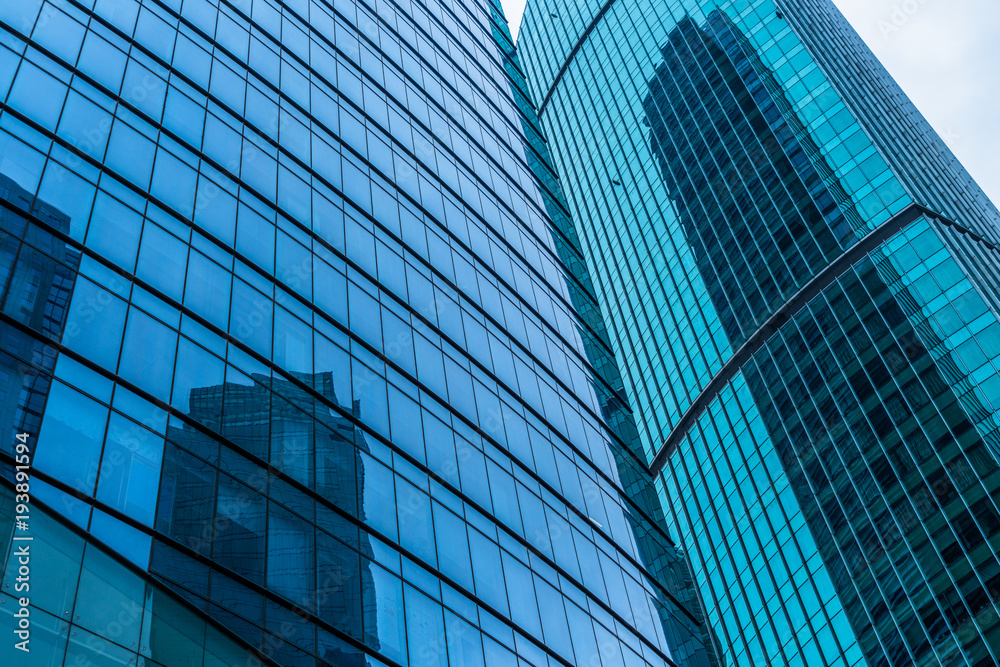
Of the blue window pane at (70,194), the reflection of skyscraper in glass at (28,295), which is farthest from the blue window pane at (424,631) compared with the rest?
the blue window pane at (70,194)

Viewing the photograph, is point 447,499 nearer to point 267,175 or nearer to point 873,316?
point 267,175

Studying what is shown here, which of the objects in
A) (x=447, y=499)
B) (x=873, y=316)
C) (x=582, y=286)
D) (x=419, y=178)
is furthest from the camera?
(x=873, y=316)

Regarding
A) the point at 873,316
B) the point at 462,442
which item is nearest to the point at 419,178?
the point at 462,442

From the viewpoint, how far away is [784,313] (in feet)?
266

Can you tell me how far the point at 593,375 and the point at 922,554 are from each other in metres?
30.9

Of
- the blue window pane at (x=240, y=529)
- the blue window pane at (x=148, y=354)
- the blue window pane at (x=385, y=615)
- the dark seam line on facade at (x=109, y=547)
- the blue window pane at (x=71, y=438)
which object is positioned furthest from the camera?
the blue window pane at (x=385, y=615)

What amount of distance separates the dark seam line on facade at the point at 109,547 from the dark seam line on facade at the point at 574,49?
111175 mm

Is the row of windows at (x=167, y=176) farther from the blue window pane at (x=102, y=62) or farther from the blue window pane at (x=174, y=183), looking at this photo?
the blue window pane at (x=102, y=62)

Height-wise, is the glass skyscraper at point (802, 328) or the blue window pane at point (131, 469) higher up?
the glass skyscraper at point (802, 328)

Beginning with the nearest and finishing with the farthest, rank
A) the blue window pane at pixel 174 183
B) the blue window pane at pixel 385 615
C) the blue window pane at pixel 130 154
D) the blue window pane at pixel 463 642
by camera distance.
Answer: the blue window pane at pixel 385 615, the blue window pane at pixel 463 642, the blue window pane at pixel 130 154, the blue window pane at pixel 174 183

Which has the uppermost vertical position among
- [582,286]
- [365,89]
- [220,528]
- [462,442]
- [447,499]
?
[365,89]

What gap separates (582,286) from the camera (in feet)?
155

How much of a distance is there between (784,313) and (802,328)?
2796mm

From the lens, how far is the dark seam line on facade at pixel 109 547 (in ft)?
59.4
